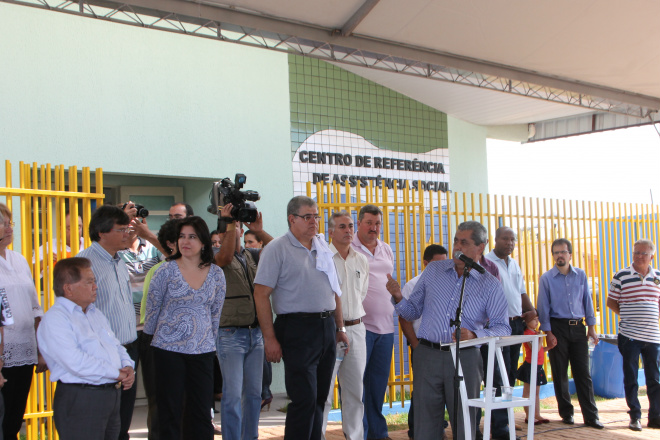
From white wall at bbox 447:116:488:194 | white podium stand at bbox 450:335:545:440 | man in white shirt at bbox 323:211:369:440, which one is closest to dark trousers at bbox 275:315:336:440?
man in white shirt at bbox 323:211:369:440

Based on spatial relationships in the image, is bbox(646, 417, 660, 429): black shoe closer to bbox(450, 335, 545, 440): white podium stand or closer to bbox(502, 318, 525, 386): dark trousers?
bbox(502, 318, 525, 386): dark trousers

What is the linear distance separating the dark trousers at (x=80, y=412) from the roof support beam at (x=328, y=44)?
3.47 m

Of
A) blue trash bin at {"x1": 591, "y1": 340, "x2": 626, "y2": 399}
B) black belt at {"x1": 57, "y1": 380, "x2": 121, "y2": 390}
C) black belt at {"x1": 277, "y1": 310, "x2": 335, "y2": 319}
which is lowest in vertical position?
blue trash bin at {"x1": 591, "y1": 340, "x2": 626, "y2": 399}

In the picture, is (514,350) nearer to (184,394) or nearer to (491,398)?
(491,398)

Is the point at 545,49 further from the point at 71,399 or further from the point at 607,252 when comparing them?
the point at 71,399

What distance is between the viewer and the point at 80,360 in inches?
143

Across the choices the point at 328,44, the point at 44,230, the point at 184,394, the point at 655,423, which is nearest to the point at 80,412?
the point at 184,394

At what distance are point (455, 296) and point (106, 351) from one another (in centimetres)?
224

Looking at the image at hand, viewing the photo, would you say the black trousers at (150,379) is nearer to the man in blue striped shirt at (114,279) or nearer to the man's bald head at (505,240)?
the man in blue striped shirt at (114,279)

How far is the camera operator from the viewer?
192 inches

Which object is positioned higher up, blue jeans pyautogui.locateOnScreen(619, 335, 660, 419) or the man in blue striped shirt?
the man in blue striped shirt

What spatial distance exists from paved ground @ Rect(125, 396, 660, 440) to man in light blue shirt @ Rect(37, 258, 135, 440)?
2.77m

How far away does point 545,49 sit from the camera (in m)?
7.68

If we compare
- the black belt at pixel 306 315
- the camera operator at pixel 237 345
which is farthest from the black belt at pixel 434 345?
the camera operator at pixel 237 345
